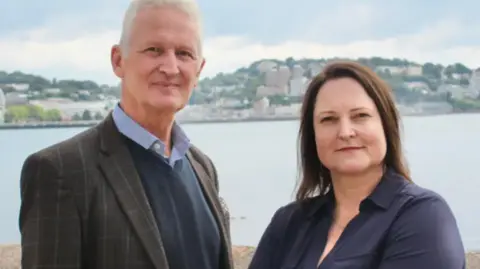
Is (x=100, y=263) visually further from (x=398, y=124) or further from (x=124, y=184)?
(x=398, y=124)

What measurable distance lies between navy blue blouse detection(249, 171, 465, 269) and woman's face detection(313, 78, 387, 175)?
11 cm

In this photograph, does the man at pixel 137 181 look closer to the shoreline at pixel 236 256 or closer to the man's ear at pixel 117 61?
the man's ear at pixel 117 61

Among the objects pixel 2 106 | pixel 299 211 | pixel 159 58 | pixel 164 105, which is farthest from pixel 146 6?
pixel 2 106

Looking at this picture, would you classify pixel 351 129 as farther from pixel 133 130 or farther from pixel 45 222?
pixel 45 222

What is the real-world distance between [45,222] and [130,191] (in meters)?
0.28

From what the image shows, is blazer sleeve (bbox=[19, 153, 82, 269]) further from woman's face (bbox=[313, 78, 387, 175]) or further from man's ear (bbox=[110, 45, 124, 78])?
woman's face (bbox=[313, 78, 387, 175])

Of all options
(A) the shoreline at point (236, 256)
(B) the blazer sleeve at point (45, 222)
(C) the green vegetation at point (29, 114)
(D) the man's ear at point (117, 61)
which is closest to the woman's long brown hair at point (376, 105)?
(D) the man's ear at point (117, 61)

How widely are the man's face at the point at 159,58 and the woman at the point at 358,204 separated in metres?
0.48

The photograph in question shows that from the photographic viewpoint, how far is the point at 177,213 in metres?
2.22

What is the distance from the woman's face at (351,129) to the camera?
2229 millimetres

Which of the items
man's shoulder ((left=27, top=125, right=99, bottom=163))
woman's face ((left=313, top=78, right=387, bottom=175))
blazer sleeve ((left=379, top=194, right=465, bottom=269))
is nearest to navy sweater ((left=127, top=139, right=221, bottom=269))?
man's shoulder ((left=27, top=125, right=99, bottom=163))

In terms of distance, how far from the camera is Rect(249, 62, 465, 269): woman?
205 cm

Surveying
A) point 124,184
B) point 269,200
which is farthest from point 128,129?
point 269,200

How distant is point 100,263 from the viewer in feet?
6.54
